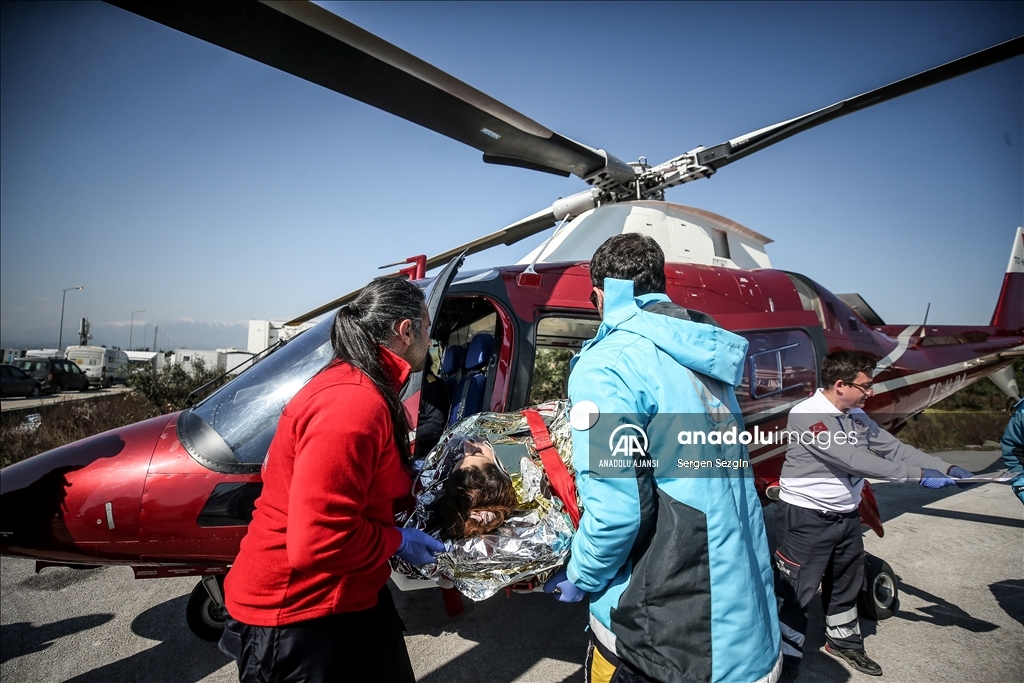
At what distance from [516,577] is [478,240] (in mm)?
2911

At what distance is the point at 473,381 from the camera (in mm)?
3531

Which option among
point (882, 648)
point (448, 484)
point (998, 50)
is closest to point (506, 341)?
point (448, 484)

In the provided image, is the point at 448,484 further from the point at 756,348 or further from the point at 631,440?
the point at 756,348

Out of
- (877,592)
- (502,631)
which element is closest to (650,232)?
(877,592)

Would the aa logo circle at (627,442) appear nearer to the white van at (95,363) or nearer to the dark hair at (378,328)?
the dark hair at (378,328)

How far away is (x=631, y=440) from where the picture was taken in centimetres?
132

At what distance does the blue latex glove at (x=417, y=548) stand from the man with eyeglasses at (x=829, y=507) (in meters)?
2.07

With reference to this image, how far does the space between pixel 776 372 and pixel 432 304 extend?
107 inches

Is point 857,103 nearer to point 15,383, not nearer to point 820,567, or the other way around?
point 820,567

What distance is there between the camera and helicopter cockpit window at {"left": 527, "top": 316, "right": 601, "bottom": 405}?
4180 millimetres

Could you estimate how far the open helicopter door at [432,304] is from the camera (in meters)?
2.57

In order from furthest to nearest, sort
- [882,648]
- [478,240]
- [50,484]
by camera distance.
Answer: [478,240]
[882,648]
[50,484]

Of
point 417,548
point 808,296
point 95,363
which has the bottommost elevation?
point 95,363

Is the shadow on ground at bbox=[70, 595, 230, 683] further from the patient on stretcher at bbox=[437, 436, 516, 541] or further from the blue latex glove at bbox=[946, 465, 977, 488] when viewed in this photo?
the blue latex glove at bbox=[946, 465, 977, 488]
